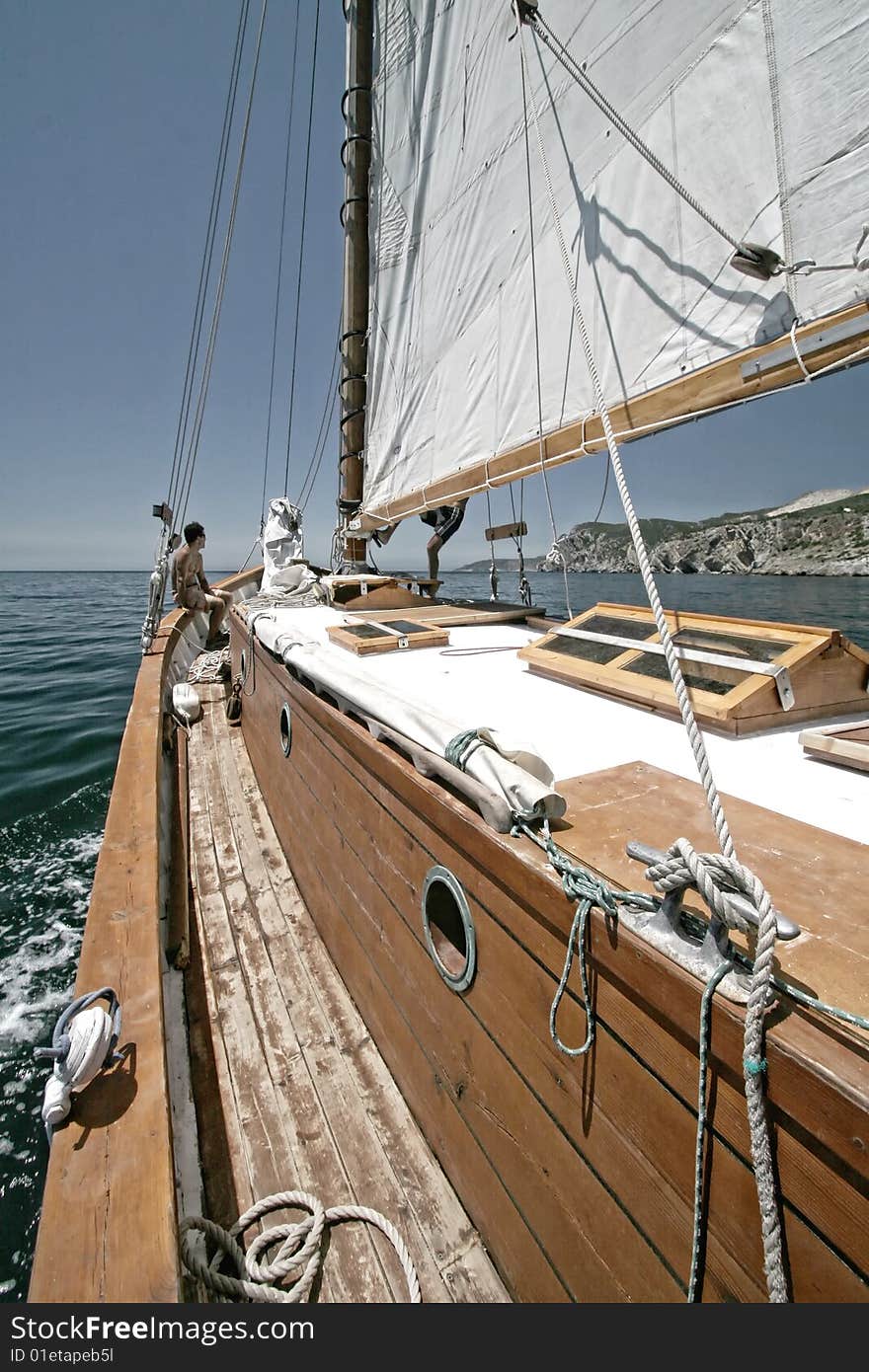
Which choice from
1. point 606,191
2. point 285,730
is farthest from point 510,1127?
point 606,191

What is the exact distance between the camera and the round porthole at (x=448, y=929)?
1577mm

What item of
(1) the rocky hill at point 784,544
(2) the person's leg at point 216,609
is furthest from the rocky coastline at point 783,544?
(2) the person's leg at point 216,609

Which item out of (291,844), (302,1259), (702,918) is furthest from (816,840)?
(291,844)

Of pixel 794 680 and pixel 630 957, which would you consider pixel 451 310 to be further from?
pixel 630 957

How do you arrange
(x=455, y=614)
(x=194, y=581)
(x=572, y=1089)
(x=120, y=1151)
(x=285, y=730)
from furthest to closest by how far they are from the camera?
(x=194, y=581)
(x=455, y=614)
(x=285, y=730)
(x=120, y=1151)
(x=572, y=1089)

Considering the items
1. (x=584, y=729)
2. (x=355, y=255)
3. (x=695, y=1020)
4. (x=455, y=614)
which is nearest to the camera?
(x=695, y=1020)

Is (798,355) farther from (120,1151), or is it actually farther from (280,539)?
(280,539)

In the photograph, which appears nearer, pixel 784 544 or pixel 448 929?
pixel 448 929

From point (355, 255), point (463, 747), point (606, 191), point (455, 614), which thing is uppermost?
point (355, 255)

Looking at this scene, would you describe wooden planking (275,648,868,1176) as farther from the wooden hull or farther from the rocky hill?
the rocky hill

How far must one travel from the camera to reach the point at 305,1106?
7.45 feet

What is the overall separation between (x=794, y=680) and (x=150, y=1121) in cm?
250

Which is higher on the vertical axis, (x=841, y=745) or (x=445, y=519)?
(x=445, y=519)

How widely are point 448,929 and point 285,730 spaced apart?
2.15 meters
